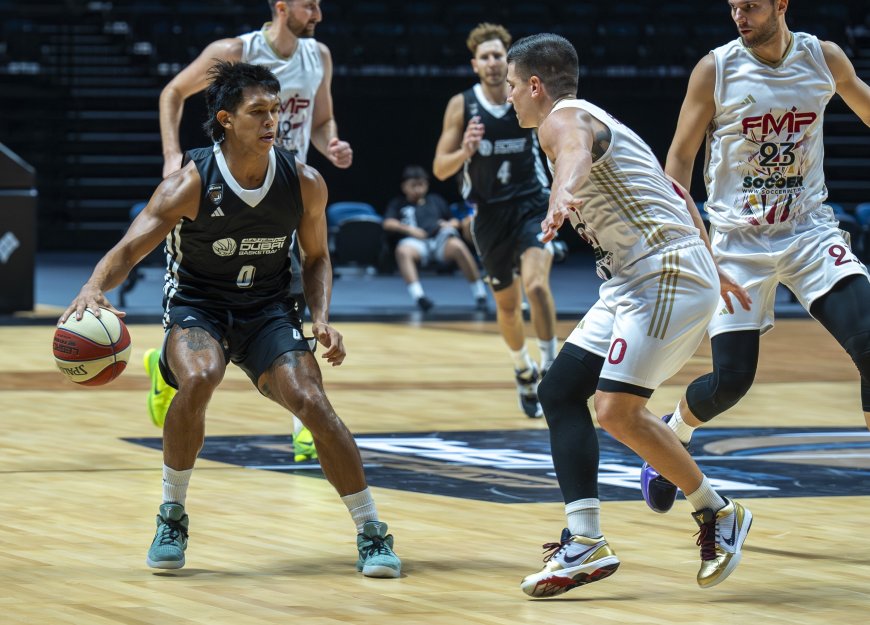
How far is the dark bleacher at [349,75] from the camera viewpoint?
20375mm

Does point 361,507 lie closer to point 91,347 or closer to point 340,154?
point 91,347

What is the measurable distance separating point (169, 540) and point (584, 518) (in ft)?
4.04

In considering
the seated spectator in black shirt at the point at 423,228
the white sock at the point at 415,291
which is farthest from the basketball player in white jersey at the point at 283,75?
the seated spectator in black shirt at the point at 423,228

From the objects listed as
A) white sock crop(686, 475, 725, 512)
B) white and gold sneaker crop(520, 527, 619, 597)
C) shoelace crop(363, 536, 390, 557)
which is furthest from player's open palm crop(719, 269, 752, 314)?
shoelace crop(363, 536, 390, 557)

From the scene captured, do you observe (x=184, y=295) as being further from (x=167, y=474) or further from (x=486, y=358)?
(x=486, y=358)

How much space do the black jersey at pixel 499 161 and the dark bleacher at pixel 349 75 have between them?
11.8 metres

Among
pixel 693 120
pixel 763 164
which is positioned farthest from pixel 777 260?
pixel 693 120

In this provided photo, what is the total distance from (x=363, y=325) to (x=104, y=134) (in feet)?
30.9

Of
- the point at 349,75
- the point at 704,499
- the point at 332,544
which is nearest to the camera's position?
the point at 704,499

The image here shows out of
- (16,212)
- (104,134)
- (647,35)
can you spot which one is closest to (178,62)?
(104,134)

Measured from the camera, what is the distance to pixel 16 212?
12.8 m

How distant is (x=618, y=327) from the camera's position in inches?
174

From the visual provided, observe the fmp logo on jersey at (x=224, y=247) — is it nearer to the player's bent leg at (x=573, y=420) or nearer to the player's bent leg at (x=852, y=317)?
→ the player's bent leg at (x=573, y=420)

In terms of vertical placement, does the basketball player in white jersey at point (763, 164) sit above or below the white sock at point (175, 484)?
above
